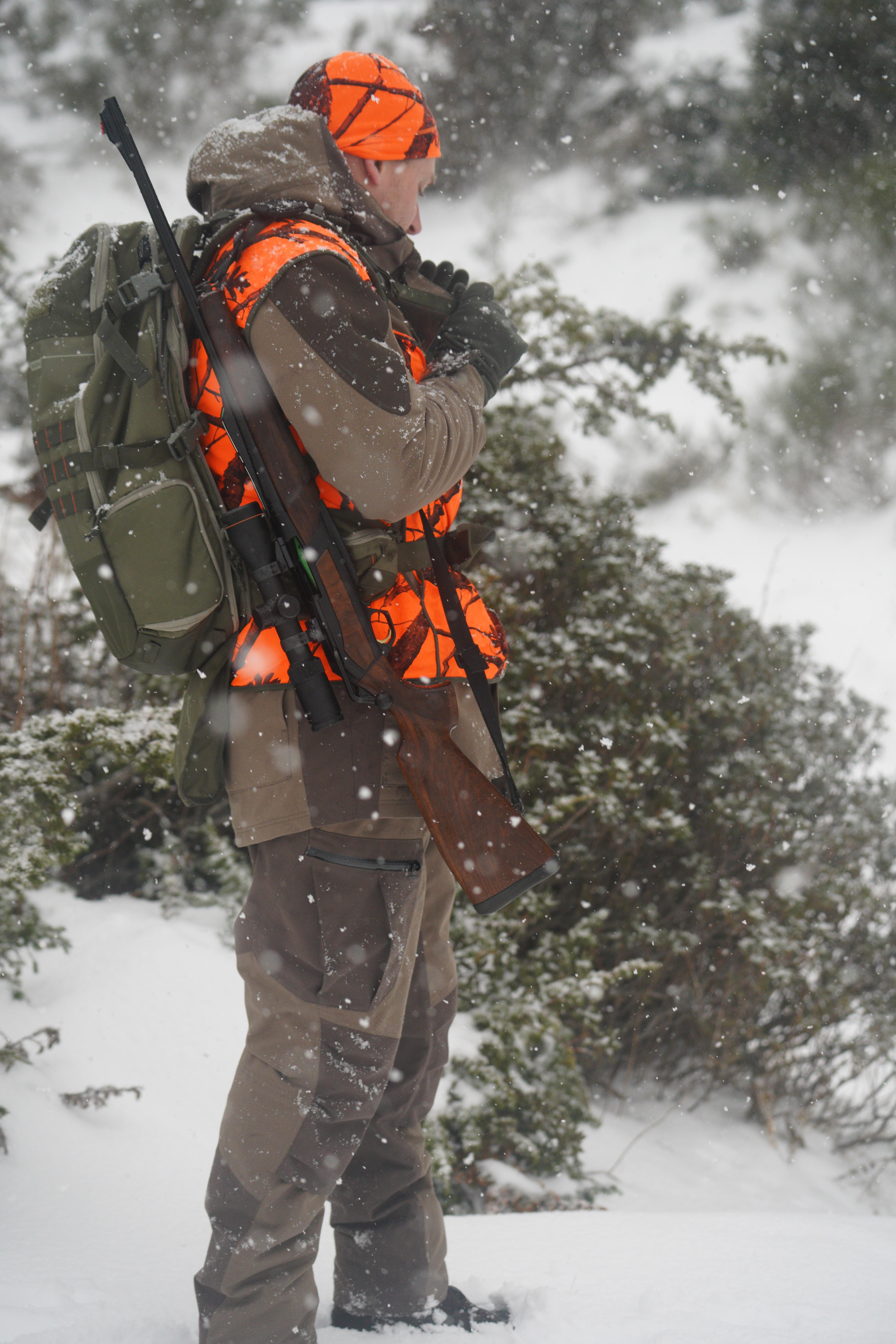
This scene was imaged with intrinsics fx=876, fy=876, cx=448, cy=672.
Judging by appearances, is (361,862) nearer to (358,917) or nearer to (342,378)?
(358,917)

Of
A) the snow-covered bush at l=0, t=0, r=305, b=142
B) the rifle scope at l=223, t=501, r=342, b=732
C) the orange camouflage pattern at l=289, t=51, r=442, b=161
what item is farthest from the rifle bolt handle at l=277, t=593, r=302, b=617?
the snow-covered bush at l=0, t=0, r=305, b=142

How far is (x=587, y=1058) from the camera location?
3.34 meters

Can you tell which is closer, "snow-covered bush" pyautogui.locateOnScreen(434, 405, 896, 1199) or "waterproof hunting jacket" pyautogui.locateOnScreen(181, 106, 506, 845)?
"waterproof hunting jacket" pyautogui.locateOnScreen(181, 106, 506, 845)

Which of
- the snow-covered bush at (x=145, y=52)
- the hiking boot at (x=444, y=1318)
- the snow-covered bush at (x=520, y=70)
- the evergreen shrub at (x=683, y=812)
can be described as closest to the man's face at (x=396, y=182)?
the hiking boot at (x=444, y=1318)

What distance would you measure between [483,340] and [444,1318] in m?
1.49

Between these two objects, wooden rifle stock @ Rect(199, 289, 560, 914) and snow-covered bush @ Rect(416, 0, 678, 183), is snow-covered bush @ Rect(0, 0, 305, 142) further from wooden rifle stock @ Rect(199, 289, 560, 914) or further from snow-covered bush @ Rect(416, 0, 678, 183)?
wooden rifle stock @ Rect(199, 289, 560, 914)

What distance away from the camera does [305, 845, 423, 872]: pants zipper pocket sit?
1118 mm

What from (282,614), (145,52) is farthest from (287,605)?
(145,52)

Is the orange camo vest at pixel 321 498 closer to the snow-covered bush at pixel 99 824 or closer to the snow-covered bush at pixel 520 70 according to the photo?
the snow-covered bush at pixel 99 824

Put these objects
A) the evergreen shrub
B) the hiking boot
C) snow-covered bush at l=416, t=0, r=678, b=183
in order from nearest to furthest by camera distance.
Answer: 1. the hiking boot
2. the evergreen shrub
3. snow-covered bush at l=416, t=0, r=678, b=183

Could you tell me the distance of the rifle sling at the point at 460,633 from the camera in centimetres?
123

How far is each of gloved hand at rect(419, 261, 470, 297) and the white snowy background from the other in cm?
159

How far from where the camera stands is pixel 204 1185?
198 cm

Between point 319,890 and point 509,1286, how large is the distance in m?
0.87
